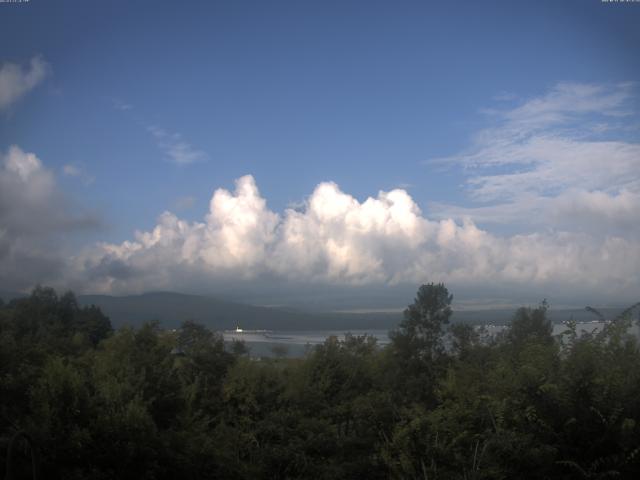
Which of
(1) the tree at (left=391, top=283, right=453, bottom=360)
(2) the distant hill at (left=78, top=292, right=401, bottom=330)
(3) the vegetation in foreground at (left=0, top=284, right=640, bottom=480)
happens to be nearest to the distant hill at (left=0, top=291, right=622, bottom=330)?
(2) the distant hill at (left=78, top=292, right=401, bottom=330)

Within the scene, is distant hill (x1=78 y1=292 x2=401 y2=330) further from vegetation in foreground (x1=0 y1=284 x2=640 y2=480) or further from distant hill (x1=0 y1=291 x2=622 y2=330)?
vegetation in foreground (x1=0 y1=284 x2=640 y2=480)

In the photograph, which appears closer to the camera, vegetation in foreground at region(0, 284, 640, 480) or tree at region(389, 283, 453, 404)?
vegetation in foreground at region(0, 284, 640, 480)

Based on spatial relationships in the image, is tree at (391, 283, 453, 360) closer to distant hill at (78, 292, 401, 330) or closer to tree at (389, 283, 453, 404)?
tree at (389, 283, 453, 404)

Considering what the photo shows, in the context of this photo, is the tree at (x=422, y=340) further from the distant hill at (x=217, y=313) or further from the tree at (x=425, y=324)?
the distant hill at (x=217, y=313)

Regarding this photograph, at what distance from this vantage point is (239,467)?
12008mm

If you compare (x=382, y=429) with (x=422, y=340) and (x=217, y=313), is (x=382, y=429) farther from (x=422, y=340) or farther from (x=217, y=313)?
(x=217, y=313)

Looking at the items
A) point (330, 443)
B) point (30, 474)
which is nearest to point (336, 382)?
point (330, 443)

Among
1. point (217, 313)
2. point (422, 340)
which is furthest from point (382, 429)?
point (217, 313)

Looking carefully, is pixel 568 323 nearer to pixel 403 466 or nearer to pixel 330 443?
pixel 403 466

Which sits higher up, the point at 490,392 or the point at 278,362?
the point at 490,392

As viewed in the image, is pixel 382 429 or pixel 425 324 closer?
pixel 382 429

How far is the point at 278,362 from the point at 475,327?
57.6ft

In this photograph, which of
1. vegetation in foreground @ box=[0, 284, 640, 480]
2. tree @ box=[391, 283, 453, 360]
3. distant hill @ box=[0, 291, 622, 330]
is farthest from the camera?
distant hill @ box=[0, 291, 622, 330]

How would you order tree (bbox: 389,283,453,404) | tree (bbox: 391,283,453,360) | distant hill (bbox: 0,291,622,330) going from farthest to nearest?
distant hill (bbox: 0,291,622,330), tree (bbox: 391,283,453,360), tree (bbox: 389,283,453,404)
